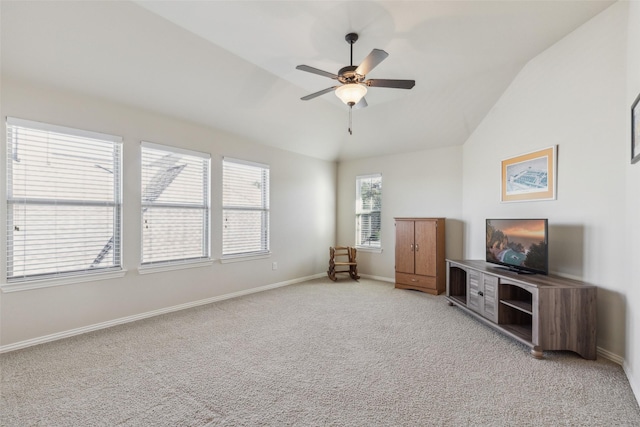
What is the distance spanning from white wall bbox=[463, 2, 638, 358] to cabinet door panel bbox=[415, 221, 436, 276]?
4.63 feet

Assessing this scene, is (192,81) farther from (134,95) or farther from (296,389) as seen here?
(296,389)

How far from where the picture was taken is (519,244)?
131 inches

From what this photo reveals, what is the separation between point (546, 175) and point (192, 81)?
14.0ft

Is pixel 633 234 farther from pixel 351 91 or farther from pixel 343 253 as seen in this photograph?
pixel 343 253

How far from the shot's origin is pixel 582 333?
8.78 ft

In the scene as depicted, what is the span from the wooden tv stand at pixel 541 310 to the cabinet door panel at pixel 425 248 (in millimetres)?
1471

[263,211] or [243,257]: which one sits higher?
[263,211]

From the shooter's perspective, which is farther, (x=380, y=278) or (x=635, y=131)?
(x=380, y=278)

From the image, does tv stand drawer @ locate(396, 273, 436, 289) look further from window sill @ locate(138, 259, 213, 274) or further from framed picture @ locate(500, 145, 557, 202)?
window sill @ locate(138, 259, 213, 274)

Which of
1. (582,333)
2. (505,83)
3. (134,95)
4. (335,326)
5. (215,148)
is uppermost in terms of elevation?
(505,83)

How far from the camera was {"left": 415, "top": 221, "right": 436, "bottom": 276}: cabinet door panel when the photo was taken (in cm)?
498

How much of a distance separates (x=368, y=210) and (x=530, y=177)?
313 cm

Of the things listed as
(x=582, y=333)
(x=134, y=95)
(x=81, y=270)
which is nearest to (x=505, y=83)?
(x=582, y=333)

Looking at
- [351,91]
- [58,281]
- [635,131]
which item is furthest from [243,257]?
[635,131]
